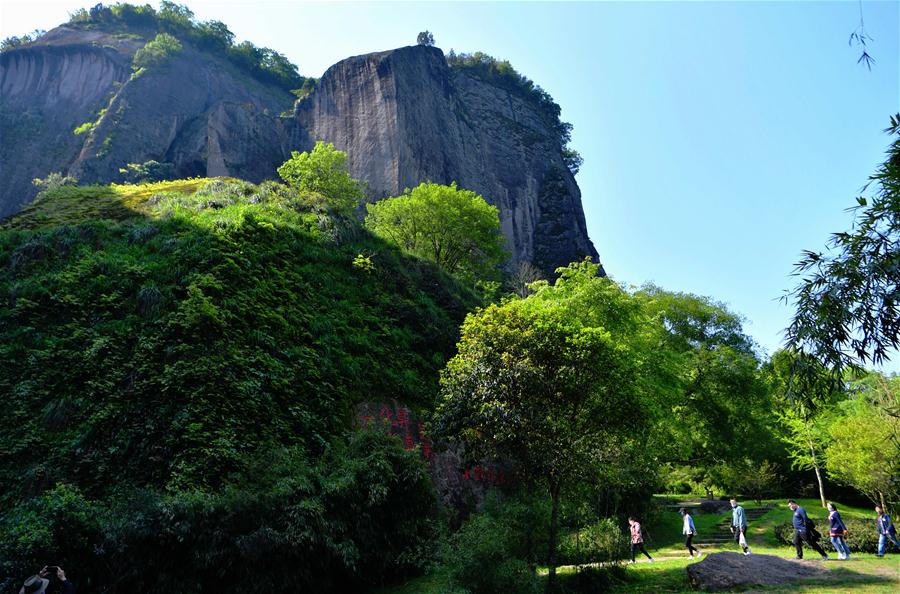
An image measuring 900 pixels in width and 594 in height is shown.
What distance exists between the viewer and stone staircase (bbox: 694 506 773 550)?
750 inches

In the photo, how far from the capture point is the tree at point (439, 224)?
113 ft

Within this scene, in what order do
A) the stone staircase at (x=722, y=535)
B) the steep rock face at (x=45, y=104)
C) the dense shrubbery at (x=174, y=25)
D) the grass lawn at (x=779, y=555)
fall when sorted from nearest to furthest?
the grass lawn at (x=779, y=555) → the stone staircase at (x=722, y=535) → the steep rock face at (x=45, y=104) → the dense shrubbery at (x=174, y=25)

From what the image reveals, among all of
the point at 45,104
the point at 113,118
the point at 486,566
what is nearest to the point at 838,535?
the point at 486,566

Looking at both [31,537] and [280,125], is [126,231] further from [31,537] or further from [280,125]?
[280,125]

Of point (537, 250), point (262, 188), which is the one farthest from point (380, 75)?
point (262, 188)

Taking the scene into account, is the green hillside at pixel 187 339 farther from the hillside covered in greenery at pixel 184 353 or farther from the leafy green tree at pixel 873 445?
the leafy green tree at pixel 873 445

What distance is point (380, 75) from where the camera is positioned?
192 feet

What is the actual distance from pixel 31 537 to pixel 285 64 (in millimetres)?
86944

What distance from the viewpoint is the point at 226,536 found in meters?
8.78

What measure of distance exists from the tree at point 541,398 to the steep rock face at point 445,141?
1673 inches

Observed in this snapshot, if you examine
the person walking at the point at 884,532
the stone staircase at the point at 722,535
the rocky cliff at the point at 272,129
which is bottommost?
the stone staircase at the point at 722,535

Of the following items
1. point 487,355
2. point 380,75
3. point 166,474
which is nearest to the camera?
point 166,474

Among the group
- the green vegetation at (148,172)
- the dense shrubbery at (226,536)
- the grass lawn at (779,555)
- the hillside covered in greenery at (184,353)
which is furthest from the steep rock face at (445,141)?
the dense shrubbery at (226,536)

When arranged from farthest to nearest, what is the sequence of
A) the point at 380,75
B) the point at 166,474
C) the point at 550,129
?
the point at 550,129, the point at 380,75, the point at 166,474
